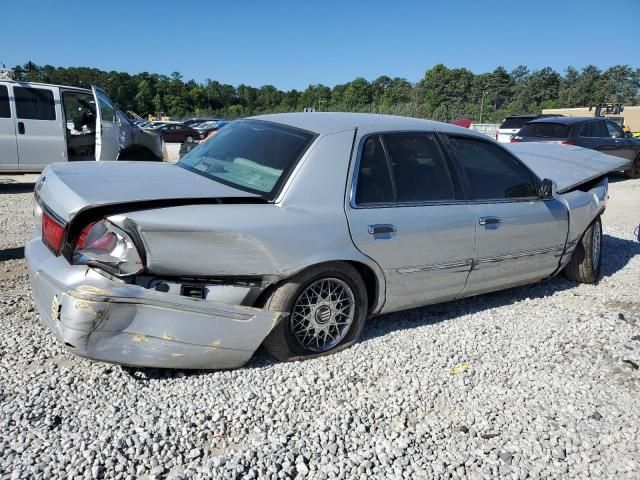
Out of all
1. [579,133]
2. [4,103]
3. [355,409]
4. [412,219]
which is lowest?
[355,409]

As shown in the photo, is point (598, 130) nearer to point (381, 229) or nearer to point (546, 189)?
point (546, 189)

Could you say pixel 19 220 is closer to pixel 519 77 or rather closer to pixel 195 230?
pixel 195 230

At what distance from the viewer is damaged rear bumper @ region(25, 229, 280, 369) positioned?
2.53 meters

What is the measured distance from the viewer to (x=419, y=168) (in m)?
3.66

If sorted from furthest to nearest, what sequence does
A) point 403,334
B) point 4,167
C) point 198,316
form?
1. point 4,167
2. point 403,334
3. point 198,316

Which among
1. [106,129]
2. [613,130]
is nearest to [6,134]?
[106,129]

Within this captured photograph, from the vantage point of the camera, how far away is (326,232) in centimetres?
307

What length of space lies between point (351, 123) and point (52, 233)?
2.00m

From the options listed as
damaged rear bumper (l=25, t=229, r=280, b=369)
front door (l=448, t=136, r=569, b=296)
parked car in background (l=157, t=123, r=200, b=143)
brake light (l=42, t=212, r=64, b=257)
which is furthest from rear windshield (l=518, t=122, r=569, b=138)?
parked car in background (l=157, t=123, r=200, b=143)

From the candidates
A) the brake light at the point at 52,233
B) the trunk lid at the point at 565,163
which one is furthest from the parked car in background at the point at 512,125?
the brake light at the point at 52,233

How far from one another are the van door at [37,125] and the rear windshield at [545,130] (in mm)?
10189

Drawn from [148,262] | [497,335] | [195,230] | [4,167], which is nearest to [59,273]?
[148,262]

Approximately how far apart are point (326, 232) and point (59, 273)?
147 cm

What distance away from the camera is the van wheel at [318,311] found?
119 inches
